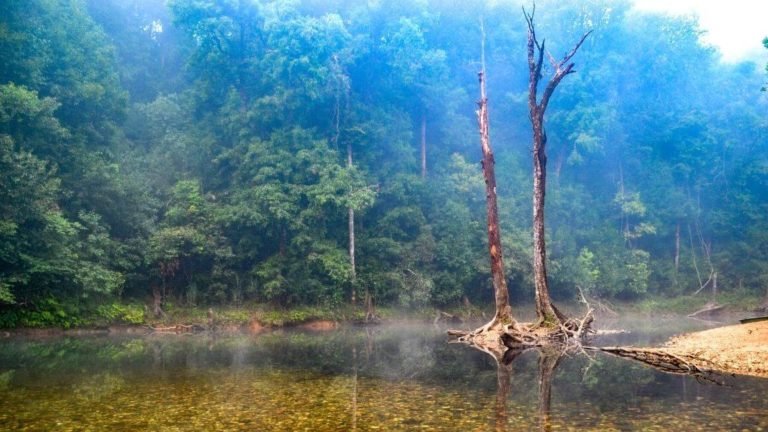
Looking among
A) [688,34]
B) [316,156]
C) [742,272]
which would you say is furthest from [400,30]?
[742,272]

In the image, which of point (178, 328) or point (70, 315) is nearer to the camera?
point (70, 315)

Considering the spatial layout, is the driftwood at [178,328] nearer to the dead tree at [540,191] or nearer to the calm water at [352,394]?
the calm water at [352,394]

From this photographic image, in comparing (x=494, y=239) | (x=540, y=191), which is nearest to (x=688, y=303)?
(x=540, y=191)

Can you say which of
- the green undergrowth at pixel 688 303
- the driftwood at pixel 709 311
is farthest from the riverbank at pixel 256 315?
the driftwood at pixel 709 311

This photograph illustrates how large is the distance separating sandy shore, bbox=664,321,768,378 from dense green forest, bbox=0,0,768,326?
657 inches

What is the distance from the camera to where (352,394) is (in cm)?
906

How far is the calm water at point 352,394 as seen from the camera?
22.4 ft

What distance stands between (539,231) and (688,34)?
39799 mm

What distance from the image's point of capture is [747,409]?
23.4 feet

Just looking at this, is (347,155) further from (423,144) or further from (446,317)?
(446,317)

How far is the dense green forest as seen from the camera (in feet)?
81.5

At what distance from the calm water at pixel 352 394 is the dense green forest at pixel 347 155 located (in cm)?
1127

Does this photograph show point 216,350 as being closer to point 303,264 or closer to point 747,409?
point 303,264

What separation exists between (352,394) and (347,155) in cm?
2556
